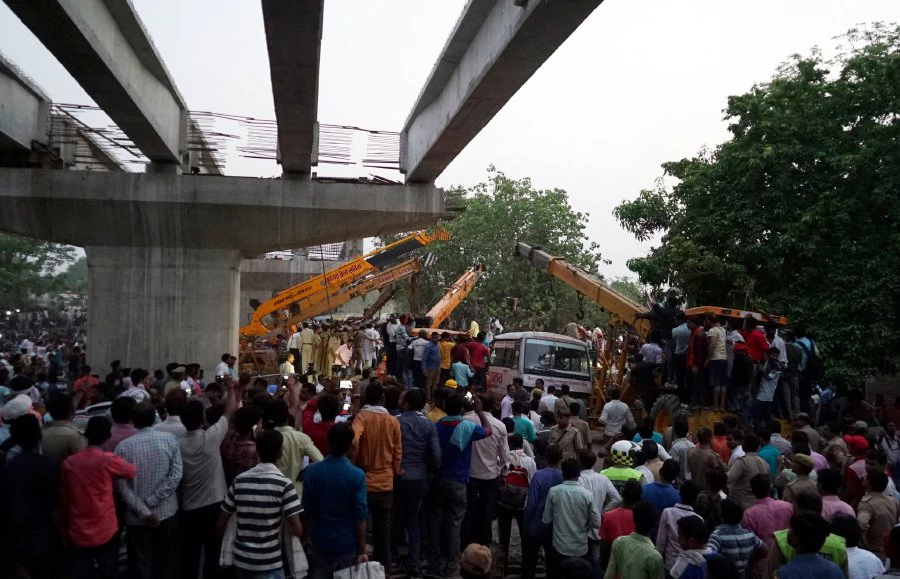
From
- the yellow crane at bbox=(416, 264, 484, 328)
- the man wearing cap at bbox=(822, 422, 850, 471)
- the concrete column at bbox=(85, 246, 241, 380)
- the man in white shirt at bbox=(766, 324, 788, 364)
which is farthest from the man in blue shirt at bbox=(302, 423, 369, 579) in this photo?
the yellow crane at bbox=(416, 264, 484, 328)

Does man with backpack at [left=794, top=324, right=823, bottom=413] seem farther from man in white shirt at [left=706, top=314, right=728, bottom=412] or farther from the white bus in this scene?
the white bus

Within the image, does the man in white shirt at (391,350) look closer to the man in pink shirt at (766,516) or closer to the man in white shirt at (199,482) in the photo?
the man in white shirt at (199,482)

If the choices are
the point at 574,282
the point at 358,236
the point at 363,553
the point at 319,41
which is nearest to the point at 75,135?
the point at 358,236

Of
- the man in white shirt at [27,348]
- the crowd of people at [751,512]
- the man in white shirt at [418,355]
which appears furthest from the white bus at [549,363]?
the man in white shirt at [27,348]

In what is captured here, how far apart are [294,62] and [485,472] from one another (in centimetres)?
522

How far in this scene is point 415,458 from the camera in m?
7.36

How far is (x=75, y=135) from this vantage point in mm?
16047

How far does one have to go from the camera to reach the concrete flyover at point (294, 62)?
7.68 metres

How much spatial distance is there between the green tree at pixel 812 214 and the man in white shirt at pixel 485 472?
39.3 feet

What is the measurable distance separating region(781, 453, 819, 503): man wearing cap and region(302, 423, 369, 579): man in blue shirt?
3555 millimetres

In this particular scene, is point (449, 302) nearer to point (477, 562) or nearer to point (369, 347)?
point (369, 347)

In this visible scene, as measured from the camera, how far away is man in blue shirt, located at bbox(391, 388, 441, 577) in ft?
24.1

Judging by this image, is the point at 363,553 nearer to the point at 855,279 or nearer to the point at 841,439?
the point at 841,439

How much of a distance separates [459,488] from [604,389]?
36.2 feet
